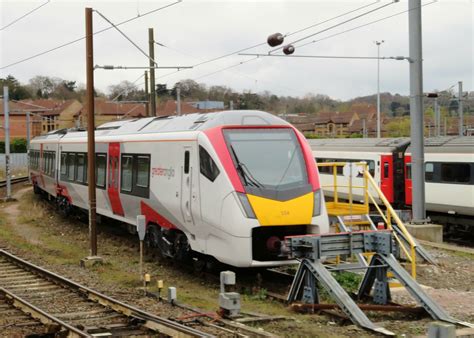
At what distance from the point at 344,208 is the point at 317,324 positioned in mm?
5957

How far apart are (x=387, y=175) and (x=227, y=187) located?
16209 millimetres

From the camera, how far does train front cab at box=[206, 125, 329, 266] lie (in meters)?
11.8

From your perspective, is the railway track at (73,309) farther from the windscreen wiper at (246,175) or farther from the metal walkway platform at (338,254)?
the windscreen wiper at (246,175)

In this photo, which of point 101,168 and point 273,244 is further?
point 101,168

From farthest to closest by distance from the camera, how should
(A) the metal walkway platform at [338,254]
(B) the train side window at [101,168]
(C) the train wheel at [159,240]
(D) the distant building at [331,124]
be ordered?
(D) the distant building at [331,124]
(B) the train side window at [101,168]
(C) the train wheel at [159,240]
(A) the metal walkway platform at [338,254]

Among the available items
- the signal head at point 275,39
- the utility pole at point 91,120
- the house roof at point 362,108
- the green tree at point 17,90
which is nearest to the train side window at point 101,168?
the utility pole at point 91,120

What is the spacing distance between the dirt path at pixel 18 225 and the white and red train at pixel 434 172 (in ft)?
43.5

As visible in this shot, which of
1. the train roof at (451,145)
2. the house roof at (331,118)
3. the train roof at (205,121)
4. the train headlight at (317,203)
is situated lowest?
the train headlight at (317,203)

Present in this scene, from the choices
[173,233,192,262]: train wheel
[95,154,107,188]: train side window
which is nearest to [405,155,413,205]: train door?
[95,154,107,188]: train side window

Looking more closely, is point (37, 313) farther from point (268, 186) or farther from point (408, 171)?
point (408, 171)

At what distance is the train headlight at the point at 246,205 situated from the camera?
11.7 m

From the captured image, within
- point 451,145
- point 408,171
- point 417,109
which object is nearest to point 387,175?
point 408,171

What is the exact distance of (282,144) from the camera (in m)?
12.9

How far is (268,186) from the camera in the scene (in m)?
12.1
